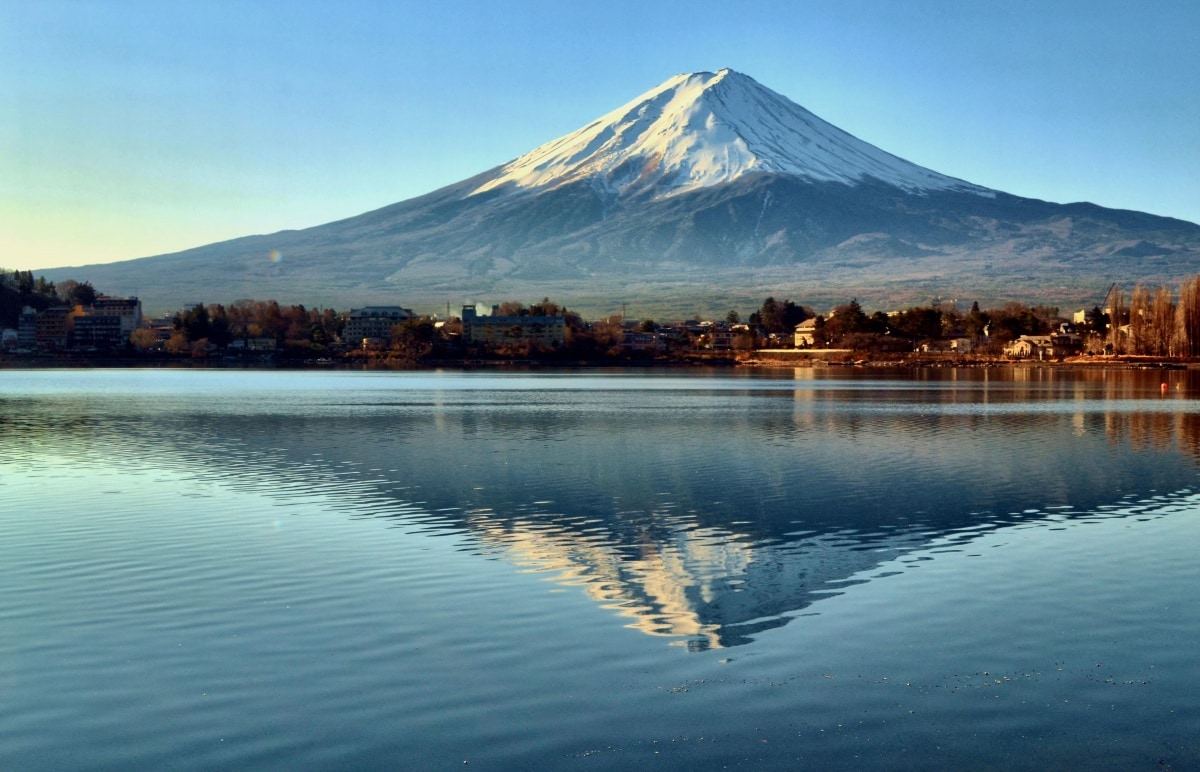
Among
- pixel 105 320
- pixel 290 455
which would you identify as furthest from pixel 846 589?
pixel 105 320

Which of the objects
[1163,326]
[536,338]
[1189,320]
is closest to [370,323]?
[536,338]

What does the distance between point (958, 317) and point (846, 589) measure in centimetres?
14694

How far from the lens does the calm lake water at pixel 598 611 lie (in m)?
8.05

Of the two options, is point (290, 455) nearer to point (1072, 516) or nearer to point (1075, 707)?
point (1072, 516)

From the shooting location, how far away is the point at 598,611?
11555mm

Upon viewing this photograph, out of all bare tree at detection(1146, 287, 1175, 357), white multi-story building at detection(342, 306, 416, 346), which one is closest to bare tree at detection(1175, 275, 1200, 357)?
bare tree at detection(1146, 287, 1175, 357)

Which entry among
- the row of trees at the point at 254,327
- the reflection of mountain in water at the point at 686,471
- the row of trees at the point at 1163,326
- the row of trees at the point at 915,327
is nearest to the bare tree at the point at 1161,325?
the row of trees at the point at 1163,326

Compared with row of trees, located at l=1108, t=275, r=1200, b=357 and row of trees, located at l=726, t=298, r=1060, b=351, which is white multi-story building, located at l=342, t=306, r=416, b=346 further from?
row of trees, located at l=1108, t=275, r=1200, b=357

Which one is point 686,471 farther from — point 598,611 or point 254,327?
point 254,327

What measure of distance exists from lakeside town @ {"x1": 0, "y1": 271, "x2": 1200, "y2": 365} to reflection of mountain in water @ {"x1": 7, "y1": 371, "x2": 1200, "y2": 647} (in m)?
79.3

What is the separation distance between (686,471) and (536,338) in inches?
4634

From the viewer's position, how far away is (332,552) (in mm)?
14812

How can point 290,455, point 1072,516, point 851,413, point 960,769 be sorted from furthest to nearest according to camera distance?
1. point 851,413
2. point 290,455
3. point 1072,516
4. point 960,769

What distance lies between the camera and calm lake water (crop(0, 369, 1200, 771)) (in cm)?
805
